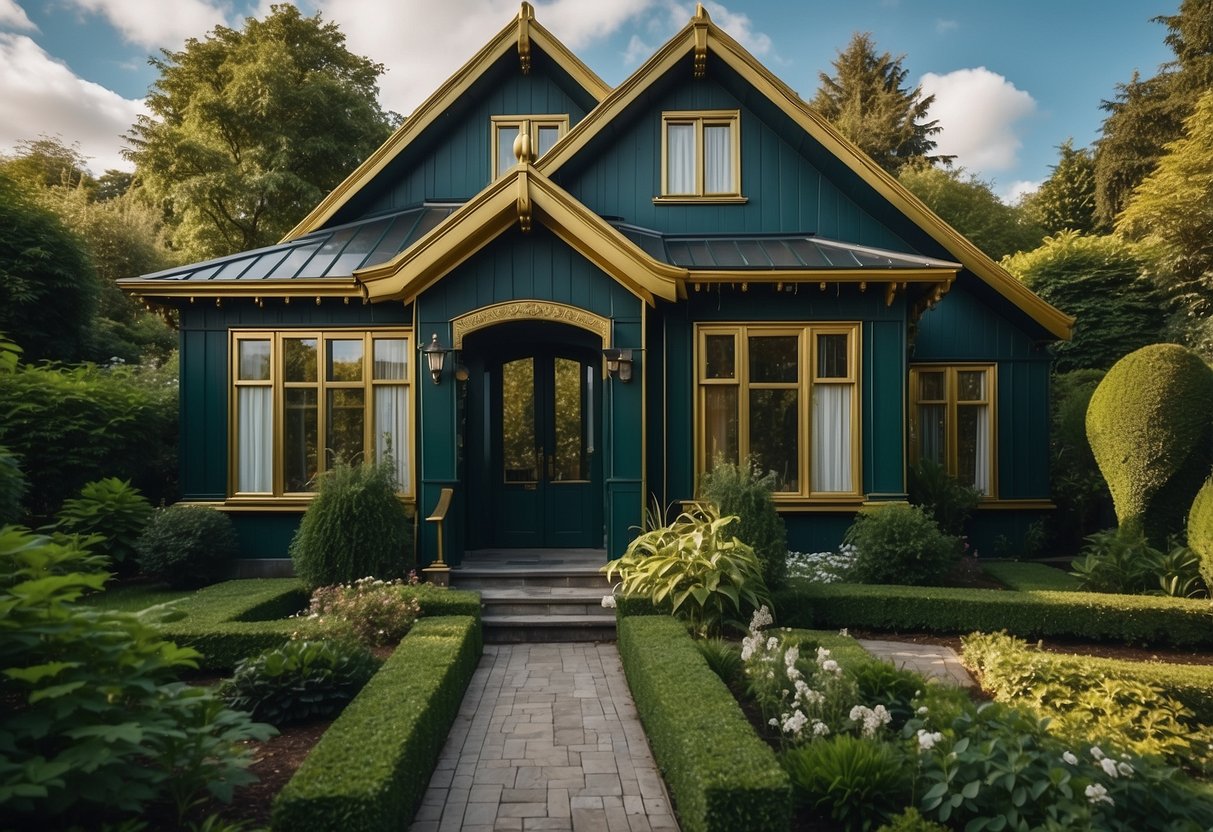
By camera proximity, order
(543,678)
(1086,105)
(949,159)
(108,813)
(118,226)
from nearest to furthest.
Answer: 1. (108,813)
2. (543,678)
3. (118,226)
4. (1086,105)
5. (949,159)

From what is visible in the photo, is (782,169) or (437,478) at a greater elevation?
(782,169)

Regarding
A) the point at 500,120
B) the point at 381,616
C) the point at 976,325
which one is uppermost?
the point at 500,120

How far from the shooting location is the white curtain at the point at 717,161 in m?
10.8

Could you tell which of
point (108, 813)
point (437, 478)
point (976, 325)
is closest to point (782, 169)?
point (976, 325)

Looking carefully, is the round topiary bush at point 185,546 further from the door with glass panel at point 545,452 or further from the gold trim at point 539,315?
the gold trim at point 539,315

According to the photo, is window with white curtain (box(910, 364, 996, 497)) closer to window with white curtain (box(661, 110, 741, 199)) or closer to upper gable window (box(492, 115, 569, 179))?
window with white curtain (box(661, 110, 741, 199))

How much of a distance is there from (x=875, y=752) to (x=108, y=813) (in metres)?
3.67

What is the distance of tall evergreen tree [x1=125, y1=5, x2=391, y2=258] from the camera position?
22453mm

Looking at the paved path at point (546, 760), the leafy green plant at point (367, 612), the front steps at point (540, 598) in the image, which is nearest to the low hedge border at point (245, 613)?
the leafy green plant at point (367, 612)

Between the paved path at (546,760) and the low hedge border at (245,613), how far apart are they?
2.77 feet

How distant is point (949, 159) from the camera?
34.1m

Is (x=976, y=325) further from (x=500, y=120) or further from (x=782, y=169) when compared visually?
(x=500, y=120)

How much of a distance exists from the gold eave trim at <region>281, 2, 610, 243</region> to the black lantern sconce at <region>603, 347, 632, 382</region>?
4.93 meters

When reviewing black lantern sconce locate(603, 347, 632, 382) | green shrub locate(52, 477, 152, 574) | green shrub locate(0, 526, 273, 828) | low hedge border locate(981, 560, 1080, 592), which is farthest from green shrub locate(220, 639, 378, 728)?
low hedge border locate(981, 560, 1080, 592)
